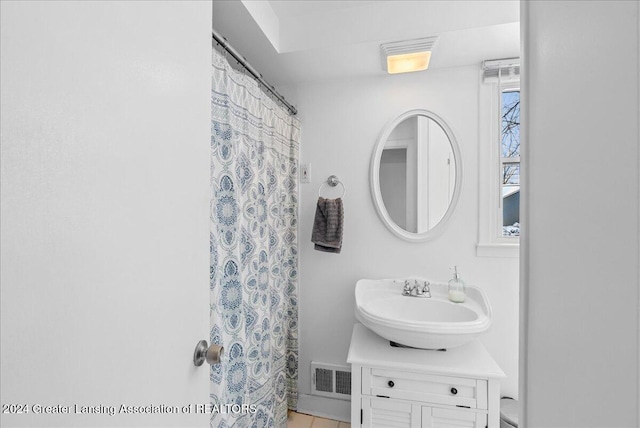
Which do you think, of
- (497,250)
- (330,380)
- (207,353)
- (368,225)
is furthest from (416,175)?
(207,353)

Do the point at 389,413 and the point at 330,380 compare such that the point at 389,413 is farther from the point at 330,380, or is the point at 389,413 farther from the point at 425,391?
the point at 330,380

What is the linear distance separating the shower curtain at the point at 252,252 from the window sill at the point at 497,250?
106cm

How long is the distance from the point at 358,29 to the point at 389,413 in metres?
1.76

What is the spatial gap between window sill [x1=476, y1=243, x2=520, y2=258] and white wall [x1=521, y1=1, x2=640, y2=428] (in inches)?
61.0

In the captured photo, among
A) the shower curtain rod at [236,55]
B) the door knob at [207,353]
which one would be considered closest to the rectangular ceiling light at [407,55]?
the shower curtain rod at [236,55]

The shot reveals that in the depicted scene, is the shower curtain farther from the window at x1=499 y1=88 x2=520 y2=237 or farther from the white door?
the window at x1=499 y1=88 x2=520 y2=237

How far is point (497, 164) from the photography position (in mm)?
1697

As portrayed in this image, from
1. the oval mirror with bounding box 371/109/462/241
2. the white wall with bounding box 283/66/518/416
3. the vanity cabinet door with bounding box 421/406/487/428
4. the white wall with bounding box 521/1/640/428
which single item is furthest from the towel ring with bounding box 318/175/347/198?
the white wall with bounding box 521/1/640/428

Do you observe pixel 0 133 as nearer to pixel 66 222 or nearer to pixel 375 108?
pixel 66 222

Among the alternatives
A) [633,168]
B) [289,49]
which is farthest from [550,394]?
[289,49]

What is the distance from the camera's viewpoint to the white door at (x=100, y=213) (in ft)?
1.22

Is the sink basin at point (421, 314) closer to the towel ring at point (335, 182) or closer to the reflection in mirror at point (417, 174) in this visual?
the reflection in mirror at point (417, 174)

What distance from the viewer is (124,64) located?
0.51m

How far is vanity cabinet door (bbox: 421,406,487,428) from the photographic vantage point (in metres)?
1.22
